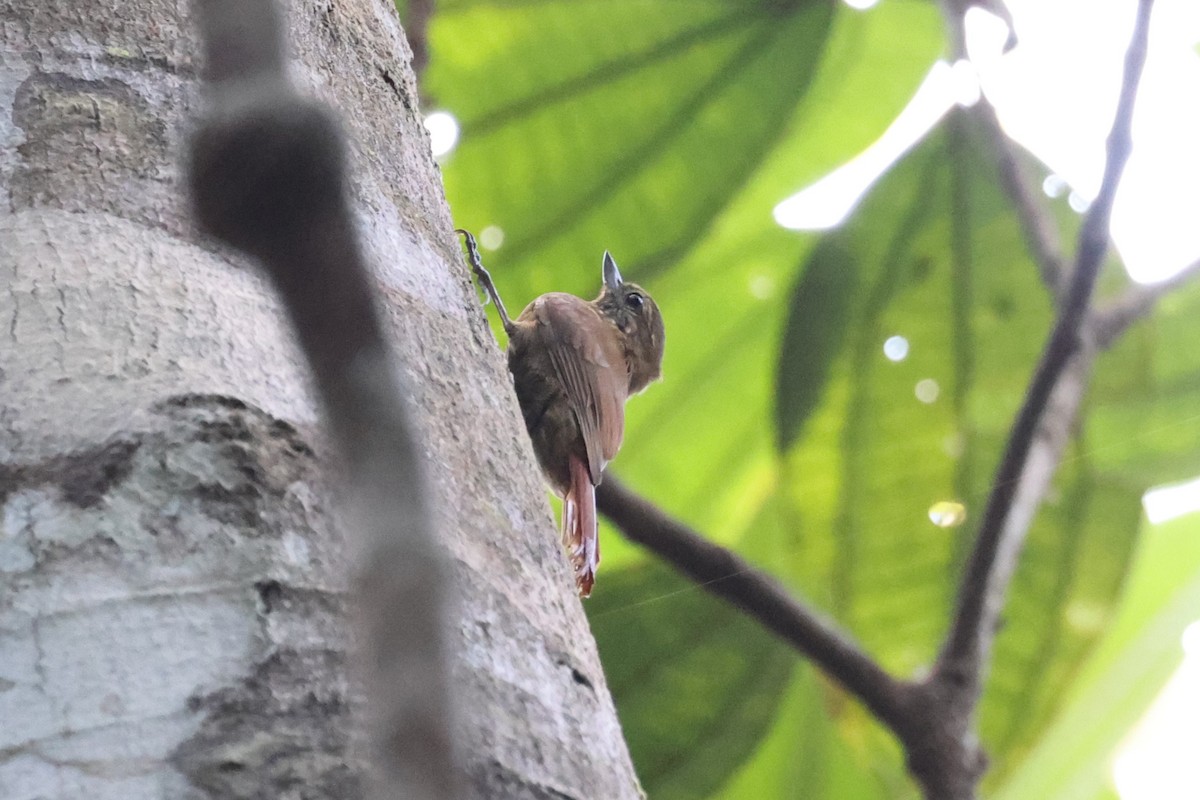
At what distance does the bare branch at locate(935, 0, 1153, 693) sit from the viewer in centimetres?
202

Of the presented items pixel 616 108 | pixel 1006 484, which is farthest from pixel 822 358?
pixel 1006 484

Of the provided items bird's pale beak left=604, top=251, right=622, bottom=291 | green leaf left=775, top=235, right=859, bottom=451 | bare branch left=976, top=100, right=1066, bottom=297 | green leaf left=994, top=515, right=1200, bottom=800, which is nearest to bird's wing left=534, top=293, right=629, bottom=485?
bird's pale beak left=604, top=251, right=622, bottom=291

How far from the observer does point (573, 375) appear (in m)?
2.60

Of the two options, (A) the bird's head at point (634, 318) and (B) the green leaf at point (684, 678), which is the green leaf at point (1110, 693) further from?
(A) the bird's head at point (634, 318)

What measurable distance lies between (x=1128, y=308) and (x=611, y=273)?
0.97 m

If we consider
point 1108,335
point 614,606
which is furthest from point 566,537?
point 1108,335

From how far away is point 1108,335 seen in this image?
260cm

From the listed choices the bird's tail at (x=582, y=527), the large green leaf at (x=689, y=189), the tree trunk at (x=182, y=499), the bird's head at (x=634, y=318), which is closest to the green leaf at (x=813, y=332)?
the large green leaf at (x=689, y=189)

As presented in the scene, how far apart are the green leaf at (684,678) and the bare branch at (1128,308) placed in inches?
31.3

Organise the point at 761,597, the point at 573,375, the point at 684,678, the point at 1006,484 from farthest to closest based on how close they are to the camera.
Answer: the point at 573,375, the point at 684,678, the point at 761,597, the point at 1006,484

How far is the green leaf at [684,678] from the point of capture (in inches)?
95.7

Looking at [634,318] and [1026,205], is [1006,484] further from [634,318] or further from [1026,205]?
[634,318]

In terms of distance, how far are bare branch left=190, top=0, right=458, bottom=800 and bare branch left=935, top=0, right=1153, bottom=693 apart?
1805 mm

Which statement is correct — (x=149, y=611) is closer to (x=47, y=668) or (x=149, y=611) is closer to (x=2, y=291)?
(x=47, y=668)
